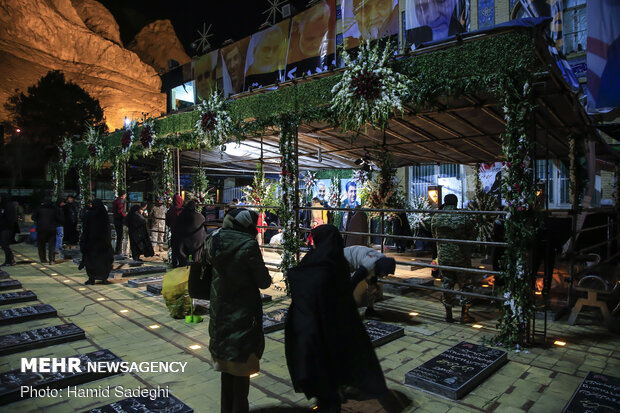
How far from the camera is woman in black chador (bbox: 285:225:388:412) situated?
2412 millimetres

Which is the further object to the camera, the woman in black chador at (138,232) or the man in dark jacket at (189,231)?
the woman in black chador at (138,232)

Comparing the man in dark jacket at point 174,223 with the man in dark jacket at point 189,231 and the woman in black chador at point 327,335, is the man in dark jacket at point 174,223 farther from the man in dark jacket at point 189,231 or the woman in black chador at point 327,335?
the woman in black chador at point 327,335

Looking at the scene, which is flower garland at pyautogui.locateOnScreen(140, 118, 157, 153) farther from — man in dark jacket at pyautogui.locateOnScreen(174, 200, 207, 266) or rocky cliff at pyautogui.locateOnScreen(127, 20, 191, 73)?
rocky cliff at pyautogui.locateOnScreen(127, 20, 191, 73)

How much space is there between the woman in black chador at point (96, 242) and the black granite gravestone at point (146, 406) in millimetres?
5772

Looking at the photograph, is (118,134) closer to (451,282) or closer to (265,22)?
(265,22)

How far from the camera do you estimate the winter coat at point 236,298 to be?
2.74 meters

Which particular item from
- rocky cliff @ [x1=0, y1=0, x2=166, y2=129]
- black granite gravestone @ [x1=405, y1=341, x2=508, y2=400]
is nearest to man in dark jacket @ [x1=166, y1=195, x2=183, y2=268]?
black granite gravestone @ [x1=405, y1=341, x2=508, y2=400]

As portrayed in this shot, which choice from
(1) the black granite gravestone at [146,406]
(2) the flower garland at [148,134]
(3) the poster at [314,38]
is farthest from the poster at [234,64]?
(1) the black granite gravestone at [146,406]

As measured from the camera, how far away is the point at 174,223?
8656 millimetres

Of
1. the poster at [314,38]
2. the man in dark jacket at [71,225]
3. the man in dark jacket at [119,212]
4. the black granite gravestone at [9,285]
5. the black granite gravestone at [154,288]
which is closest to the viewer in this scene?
the black granite gravestone at [154,288]

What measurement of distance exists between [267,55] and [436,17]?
505 cm

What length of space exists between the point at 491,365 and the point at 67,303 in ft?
22.8

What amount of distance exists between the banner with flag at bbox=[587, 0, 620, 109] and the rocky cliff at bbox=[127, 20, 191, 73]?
75.7 meters

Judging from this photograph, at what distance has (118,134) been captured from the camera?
12133 millimetres
